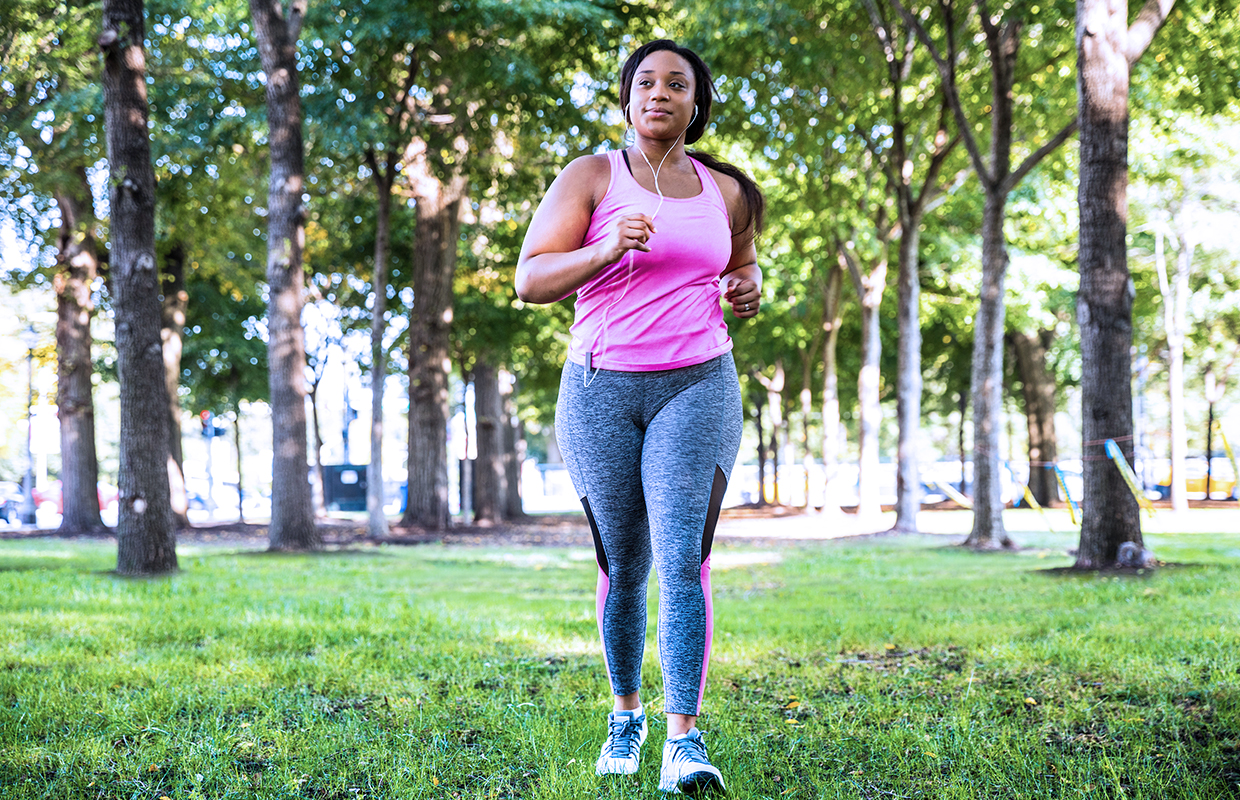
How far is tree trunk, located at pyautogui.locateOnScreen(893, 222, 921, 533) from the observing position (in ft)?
54.2

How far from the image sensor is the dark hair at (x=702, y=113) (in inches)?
121

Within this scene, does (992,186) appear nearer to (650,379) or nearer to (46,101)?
(650,379)

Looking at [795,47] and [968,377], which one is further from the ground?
[795,47]

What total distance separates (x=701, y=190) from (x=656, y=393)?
670mm

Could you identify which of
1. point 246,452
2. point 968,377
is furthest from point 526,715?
point 246,452

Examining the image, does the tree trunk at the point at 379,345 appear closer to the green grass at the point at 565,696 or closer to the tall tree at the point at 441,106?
the tall tree at the point at 441,106

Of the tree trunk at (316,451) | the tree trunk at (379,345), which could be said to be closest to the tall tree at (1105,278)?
the tree trunk at (379,345)

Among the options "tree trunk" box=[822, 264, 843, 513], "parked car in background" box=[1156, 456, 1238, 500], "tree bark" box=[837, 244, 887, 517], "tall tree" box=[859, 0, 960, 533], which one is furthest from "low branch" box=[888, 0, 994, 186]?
"parked car in background" box=[1156, 456, 1238, 500]

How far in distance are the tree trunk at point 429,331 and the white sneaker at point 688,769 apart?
52.0 feet

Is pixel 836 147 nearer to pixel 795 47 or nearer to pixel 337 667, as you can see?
pixel 795 47

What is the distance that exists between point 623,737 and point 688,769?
37 cm

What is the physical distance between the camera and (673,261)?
111 inches

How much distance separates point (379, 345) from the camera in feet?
51.3

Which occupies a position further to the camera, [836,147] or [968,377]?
[968,377]
